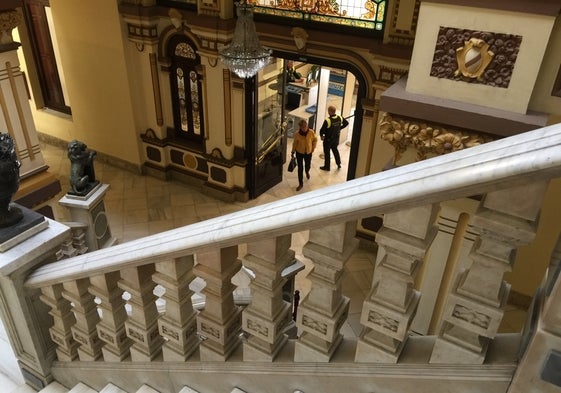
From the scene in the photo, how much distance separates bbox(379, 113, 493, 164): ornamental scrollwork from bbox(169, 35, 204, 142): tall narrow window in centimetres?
532

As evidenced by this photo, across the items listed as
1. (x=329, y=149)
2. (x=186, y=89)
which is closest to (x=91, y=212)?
(x=186, y=89)

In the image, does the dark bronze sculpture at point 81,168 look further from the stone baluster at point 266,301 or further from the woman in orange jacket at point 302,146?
the woman in orange jacket at point 302,146

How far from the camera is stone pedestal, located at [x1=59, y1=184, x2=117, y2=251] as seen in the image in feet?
15.7

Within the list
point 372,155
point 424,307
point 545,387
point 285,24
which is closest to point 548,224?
point 424,307

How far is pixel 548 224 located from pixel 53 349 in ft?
12.6

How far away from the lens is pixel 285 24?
6.26 meters

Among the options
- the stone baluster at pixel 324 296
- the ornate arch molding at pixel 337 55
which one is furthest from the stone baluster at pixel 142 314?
the ornate arch molding at pixel 337 55

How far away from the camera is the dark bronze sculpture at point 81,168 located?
445 cm

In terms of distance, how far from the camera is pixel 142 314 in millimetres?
1959

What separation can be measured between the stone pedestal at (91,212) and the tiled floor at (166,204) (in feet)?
4.62

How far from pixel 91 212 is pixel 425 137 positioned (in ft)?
12.2

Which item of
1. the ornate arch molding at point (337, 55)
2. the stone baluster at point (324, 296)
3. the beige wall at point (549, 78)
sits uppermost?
the beige wall at point (549, 78)

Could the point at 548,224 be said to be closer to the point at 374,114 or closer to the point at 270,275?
the point at 374,114

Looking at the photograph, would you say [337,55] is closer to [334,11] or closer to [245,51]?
[334,11]
